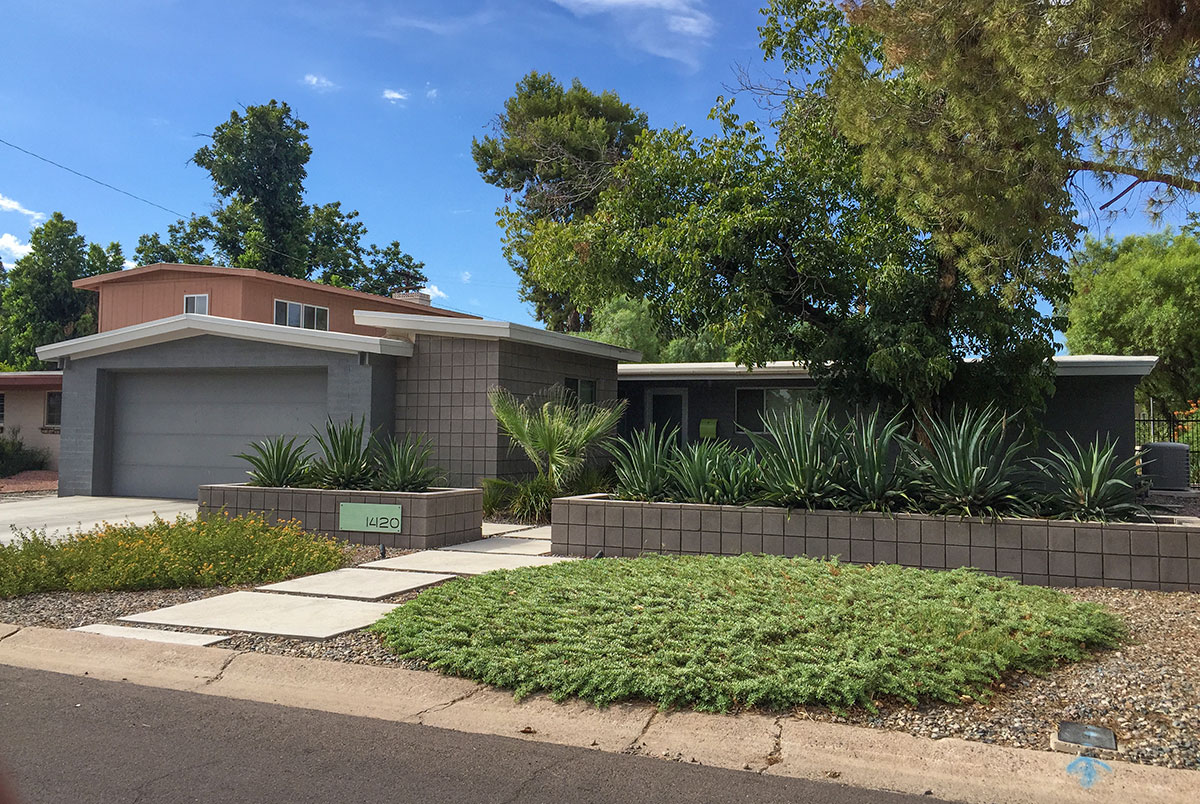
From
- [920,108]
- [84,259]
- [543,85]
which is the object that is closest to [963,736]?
[920,108]

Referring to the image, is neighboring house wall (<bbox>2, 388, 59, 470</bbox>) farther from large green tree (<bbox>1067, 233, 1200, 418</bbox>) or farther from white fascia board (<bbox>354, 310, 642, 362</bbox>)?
large green tree (<bbox>1067, 233, 1200, 418</bbox>)

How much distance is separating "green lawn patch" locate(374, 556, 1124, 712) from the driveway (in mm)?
8537

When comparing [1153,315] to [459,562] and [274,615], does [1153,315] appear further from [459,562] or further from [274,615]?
[274,615]

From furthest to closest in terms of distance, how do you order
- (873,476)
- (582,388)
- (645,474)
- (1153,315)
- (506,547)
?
1. (1153,315)
2. (582,388)
3. (506,547)
4. (645,474)
5. (873,476)

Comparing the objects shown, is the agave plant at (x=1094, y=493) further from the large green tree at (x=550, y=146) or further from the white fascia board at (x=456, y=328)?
the large green tree at (x=550, y=146)

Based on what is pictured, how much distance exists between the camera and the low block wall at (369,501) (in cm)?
1099

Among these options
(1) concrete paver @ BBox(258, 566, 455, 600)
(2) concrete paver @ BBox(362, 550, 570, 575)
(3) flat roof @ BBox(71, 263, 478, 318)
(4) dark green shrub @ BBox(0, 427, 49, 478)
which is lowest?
(1) concrete paver @ BBox(258, 566, 455, 600)

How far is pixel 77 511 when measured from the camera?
15344 mm

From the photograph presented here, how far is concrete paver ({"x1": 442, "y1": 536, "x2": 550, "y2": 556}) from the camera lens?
10.5 meters

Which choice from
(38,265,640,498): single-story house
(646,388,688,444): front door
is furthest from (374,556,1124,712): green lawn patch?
(646,388,688,444): front door

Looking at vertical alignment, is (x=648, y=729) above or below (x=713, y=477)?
below

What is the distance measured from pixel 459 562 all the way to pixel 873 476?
14.2 feet

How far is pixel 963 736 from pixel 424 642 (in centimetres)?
327

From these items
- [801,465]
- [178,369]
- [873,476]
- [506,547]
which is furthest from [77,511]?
[873,476]
